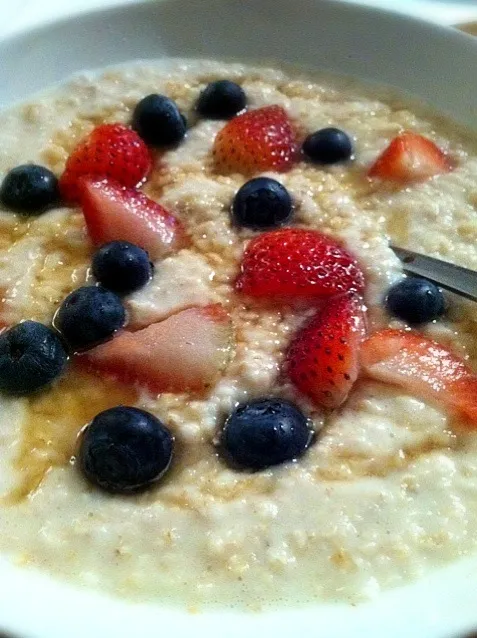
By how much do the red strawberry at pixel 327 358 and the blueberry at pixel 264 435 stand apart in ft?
0.23

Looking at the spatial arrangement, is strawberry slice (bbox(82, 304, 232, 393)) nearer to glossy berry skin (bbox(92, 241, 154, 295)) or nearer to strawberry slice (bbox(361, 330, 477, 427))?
glossy berry skin (bbox(92, 241, 154, 295))

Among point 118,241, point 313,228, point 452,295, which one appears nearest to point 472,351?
point 452,295

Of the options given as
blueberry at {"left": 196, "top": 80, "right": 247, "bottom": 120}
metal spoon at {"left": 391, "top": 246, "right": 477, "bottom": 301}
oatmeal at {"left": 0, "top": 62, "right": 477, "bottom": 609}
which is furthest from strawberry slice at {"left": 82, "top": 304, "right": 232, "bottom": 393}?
blueberry at {"left": 196, "top": 80, "right": 247, "bottom": 120}

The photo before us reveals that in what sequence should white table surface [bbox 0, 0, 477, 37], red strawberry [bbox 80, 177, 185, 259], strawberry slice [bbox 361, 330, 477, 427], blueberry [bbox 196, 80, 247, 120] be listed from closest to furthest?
strawberry slice [bbox 361, 330, 477, 427]
red strawberry [bbox 80, 177, 185, 259]
blueberry [bbox 196, 80, 247, 120]
white table surface [bbox 0, 0, 477, 37]

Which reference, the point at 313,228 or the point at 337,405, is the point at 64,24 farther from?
the point at 337,405

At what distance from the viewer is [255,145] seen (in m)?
1.69

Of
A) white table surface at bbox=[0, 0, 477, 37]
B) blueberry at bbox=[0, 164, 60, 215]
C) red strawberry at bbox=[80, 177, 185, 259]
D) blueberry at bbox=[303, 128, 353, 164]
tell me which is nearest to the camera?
red strawberry at bbox=[80, 177, 185, 259]

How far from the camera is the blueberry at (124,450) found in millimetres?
1071

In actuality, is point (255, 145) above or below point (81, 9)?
below

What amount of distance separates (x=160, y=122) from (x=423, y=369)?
895mm

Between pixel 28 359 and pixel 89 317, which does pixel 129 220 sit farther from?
pixel 28 359

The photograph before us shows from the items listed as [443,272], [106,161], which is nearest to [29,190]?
[106,161]

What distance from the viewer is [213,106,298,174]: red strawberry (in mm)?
1681

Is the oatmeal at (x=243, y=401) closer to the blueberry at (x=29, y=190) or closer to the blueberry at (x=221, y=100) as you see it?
the blueberry at (x=29, y=190)
